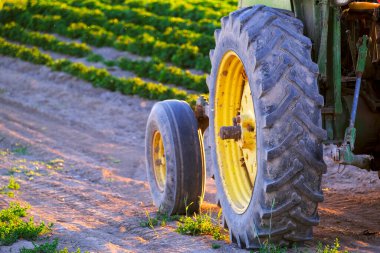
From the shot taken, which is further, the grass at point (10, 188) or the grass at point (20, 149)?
the grass at point (20, 149)

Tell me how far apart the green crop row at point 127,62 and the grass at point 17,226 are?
7654mm

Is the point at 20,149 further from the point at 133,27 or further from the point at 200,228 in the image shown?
the point at 133,27

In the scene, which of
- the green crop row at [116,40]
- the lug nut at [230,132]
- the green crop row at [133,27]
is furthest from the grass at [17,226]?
the green crop row at [133,27]

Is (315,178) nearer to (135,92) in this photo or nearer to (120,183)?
(120,183)

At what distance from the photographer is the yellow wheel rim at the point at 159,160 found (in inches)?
292

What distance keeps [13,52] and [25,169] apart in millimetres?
9165

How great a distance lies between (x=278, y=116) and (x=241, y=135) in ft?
2.35

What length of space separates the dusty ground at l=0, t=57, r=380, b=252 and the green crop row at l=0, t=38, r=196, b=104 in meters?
0.19

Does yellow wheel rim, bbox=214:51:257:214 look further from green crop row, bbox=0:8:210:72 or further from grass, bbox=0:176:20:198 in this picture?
green crop row, bbox=0:8:210:72

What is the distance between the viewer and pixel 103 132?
40.4 feet

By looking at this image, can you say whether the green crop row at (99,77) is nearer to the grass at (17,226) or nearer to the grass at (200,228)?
the grass at (17,226)

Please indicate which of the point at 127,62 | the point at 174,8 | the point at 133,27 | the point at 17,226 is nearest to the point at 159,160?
the point at 17,226

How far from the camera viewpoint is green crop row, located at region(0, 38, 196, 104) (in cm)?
1402

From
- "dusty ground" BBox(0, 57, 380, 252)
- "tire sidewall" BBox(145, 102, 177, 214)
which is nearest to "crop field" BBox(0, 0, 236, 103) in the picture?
"dusty ground" BBox(0, 57, 380, 252)
